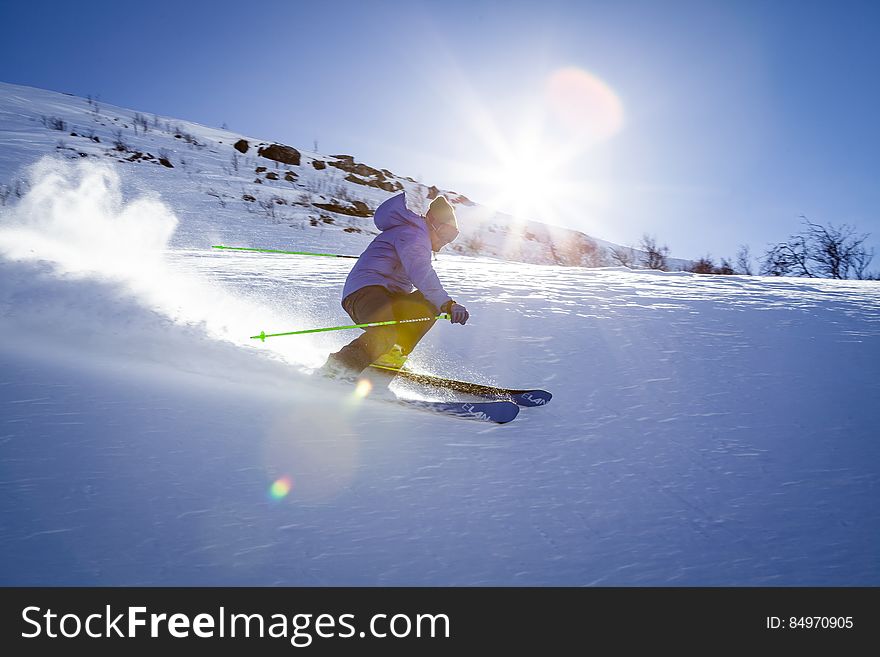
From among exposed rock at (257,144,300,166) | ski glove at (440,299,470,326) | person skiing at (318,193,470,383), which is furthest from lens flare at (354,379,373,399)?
exposed rock at (257,144,300,166)

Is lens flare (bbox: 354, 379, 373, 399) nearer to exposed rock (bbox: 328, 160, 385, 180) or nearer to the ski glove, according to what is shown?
the ski glove

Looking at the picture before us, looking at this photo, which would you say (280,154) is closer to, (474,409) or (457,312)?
(457,312)

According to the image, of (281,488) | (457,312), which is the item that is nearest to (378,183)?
(457,312)

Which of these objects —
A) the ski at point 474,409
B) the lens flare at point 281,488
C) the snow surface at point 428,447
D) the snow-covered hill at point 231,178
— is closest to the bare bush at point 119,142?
the snow-covered hill at point 231,178

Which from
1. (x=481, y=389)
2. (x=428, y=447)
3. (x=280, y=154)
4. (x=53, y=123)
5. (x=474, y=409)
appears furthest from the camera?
(x=280, y=154)

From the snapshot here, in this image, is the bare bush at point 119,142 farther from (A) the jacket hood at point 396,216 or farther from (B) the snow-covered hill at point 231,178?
(A) the jacket hood at point 396,216

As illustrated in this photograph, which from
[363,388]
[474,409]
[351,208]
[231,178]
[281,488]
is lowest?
[281,488]

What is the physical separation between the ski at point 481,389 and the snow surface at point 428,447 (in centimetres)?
15

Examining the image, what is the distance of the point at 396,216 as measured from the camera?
12.7ft

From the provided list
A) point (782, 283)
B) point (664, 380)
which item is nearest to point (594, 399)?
point (664, 380)

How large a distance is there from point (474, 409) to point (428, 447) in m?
0.57

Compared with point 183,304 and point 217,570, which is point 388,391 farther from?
point 183,304

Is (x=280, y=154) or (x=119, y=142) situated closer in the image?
(x=119, y=142)

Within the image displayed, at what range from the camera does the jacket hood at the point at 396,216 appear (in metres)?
3.83
